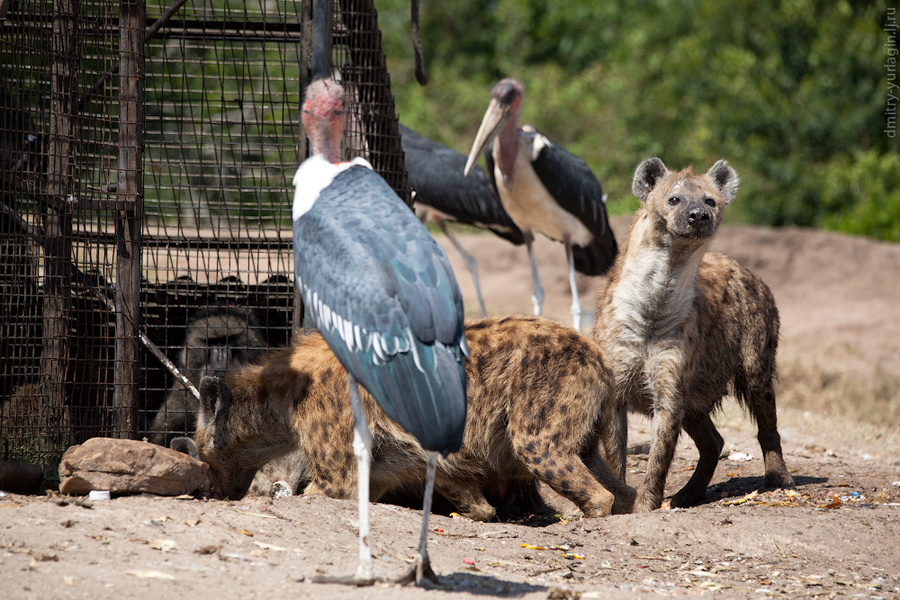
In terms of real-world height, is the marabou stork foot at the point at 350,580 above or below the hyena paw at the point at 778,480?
above

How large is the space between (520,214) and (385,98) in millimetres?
3619

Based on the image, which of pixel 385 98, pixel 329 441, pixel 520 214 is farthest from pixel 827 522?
pixel 520 214

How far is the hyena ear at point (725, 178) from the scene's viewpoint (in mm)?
5695

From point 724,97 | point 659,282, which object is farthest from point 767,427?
point 724,97

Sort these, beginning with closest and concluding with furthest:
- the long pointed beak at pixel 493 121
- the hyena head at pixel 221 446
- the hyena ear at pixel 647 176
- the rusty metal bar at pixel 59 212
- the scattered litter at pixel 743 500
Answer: the rusty metal bar at pixel 59 212 < the hyena head at pixel 221 446 < the scattered litter at pixel 743 500 < the hyena ear at pixel 647 176 < the long pointed beak at pixel 493 121

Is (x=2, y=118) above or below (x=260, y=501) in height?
above

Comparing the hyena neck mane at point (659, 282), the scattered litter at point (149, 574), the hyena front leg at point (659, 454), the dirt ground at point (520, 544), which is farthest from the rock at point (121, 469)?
the hyena neck mane at point (659, 282)

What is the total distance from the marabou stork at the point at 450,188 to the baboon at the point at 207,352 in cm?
379

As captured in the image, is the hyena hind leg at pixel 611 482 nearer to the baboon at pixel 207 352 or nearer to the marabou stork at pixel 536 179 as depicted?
the baboon at pixel 207 352

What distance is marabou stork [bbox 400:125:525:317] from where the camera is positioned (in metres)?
9.63

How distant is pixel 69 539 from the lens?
11.8ft

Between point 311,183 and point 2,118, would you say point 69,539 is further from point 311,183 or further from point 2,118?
point 2,118

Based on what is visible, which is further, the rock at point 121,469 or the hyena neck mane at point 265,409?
the hyena neck mane at point 265,409

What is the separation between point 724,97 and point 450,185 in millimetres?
10628
